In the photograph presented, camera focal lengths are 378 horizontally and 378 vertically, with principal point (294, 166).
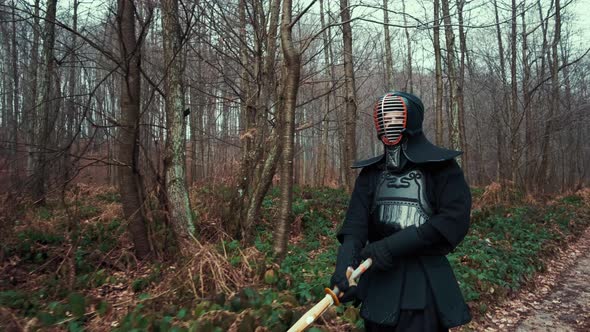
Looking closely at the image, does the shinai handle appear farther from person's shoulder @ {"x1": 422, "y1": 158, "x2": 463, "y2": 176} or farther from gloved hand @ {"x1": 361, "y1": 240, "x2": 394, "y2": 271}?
person's shoulder @ {"x1": 422, "y1": 158, "x2": 463, "y2": 176}

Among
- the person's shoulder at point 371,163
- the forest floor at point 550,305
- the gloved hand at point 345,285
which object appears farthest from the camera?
the forest floor at point 550,305

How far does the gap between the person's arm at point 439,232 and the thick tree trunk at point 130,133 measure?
14.4ft

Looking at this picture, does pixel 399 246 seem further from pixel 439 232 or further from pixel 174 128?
pixel 174 128

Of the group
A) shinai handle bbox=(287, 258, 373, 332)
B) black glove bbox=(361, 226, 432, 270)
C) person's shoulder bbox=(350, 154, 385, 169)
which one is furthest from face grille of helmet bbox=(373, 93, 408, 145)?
shinai handle bbox=(287, 258, 373, 332)

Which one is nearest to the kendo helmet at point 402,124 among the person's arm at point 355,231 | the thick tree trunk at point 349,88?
the person's arm at point 355,231

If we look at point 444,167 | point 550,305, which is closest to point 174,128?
point 444,167

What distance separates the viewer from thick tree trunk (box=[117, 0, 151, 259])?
5.36 metres

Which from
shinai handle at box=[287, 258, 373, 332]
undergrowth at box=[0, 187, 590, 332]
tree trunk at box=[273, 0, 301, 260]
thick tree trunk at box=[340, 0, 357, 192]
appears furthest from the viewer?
thick tree trunk at box=[340, 0, 357, 192]

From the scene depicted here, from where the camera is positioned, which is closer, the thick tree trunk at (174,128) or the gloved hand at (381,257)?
the gloved hand at (381,257)

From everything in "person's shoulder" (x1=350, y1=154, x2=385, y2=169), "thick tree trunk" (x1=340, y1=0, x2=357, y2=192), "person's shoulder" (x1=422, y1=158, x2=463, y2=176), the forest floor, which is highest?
"thick tree trunk" (x1=340, y1=0, x2=357, y2=192)

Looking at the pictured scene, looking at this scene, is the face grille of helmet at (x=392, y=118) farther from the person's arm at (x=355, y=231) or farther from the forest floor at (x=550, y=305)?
the forest floor at (x=550, y=305)

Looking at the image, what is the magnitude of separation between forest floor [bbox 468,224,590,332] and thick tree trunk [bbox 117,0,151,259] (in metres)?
4.61

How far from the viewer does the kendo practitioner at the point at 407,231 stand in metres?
1.82

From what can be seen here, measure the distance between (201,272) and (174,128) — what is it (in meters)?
2.70
